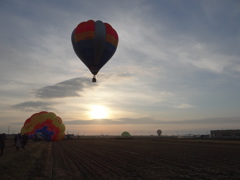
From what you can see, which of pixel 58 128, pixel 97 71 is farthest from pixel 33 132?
pixel 97 71

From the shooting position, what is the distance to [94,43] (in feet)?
103

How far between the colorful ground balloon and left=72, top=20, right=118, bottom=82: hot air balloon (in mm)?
25731

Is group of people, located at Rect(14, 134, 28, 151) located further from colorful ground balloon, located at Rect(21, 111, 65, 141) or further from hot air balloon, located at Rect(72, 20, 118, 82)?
colorful ground balloon, located at Rect(21, 111, 65, 141)

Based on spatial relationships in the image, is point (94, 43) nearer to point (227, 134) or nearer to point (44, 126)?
point (44, 126)

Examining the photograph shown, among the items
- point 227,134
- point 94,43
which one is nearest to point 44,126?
point 94,43

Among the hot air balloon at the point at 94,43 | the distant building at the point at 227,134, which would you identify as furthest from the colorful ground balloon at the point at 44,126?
the distant building at the point at 227,134

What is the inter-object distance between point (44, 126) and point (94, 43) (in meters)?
29.1

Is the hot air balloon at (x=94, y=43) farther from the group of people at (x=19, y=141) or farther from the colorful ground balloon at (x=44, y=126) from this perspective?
the colorful ground balloon at (x=44, y=126)

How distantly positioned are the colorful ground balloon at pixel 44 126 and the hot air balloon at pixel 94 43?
1013 inches

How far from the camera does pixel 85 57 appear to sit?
32.3 metres

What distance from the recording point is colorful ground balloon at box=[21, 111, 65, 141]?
52250mm

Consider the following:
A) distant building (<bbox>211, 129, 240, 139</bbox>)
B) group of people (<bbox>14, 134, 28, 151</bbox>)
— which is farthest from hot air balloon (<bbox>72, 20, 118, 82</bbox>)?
distant building (<bbox>211, 129, 240, 139</bbox>)

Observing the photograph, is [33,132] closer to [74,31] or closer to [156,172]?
[74,31]

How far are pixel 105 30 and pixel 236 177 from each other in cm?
2550
